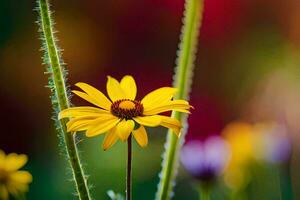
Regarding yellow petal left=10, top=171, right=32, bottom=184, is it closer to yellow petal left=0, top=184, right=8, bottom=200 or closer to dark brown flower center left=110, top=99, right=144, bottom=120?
yellow petal left=0, top=184, right=8, bottom=200

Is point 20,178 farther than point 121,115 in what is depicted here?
Yes

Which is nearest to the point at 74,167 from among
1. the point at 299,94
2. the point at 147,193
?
the point at 147,193

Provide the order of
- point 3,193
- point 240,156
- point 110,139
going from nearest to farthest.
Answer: point 110,139 < point 3,193 < point 240,156

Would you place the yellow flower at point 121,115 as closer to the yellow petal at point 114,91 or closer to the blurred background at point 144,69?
the yellow petal at point 114,91

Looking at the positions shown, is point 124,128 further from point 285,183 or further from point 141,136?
point 285,183

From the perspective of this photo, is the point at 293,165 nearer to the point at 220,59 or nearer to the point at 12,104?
the point at 220,59

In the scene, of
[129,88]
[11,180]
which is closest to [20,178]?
[11,180]
